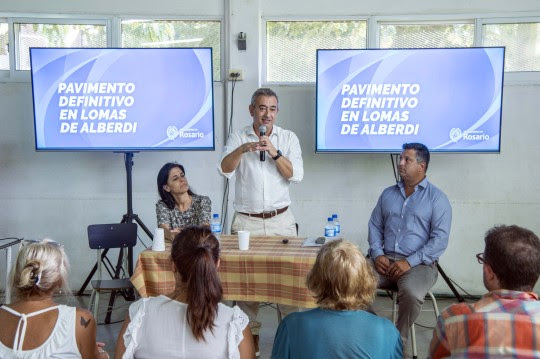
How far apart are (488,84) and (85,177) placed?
11.4ft

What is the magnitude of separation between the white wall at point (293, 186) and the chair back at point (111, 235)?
2.77ft

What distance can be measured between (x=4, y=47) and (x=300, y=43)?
8.63 feet

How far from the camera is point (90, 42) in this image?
4.79 m

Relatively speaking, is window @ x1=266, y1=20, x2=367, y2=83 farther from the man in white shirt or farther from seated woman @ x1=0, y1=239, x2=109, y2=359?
seated woman @ x1=0, y1=239, x2=109, y2=359

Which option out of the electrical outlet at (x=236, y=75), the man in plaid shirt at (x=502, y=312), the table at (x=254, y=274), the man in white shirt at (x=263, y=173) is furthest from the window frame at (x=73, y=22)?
the man in plaid shirt at (x=502, y=312)

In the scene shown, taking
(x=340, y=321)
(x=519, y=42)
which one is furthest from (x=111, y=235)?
(x=519, y=42)

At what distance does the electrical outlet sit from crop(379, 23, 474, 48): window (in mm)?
1222

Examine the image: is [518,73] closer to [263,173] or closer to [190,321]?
[263,173]

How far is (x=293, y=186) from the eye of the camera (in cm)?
470

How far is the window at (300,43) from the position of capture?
183 inches

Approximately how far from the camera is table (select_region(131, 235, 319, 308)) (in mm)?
2730

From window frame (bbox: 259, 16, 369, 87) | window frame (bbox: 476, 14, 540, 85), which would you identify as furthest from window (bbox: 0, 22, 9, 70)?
window frame (bbox: 476, 14, 540, 85)

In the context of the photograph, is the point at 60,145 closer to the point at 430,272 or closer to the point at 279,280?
the point at 279,280

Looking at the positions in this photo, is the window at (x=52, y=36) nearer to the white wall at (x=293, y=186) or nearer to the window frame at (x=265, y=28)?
the white wall at (x=293, y=186)
